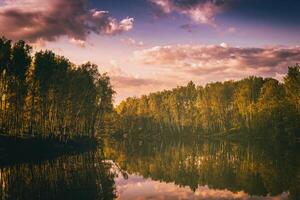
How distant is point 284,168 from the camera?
40281mm

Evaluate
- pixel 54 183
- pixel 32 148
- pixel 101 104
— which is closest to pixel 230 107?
pixel 101 104

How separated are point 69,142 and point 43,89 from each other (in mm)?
12687

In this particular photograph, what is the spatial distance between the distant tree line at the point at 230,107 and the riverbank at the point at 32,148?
175 ft

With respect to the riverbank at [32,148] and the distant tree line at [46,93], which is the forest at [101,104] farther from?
the riverbank at [32,148]

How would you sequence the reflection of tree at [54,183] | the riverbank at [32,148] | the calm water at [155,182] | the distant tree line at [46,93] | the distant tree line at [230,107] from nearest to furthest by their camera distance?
the reflection of tree at [54,183] < the calm water at [155,182] < the riverbank at [32,148] < the distant tree line at [46,93] < the distant tree line at [230,107]

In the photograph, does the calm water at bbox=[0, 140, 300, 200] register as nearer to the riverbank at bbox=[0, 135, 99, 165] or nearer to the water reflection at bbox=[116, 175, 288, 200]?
the water reflection at bbox=[116, 175, 288, 200]

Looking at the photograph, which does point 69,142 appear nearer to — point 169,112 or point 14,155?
point 14,155

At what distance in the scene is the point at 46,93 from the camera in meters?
72.9

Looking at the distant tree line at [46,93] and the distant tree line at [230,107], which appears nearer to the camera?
the distant tree line at [46,93]

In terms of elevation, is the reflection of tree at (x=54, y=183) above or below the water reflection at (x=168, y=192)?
above

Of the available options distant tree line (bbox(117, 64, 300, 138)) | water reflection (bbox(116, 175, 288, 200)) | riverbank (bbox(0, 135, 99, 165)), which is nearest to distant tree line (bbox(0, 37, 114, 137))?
riverbank (bbox(0, 135, 99, 165))

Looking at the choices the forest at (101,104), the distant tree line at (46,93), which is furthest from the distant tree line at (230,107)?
the distant tree line at (46,93)

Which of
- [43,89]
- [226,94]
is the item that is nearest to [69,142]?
[43,89]

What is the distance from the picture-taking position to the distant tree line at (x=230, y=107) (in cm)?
9600
